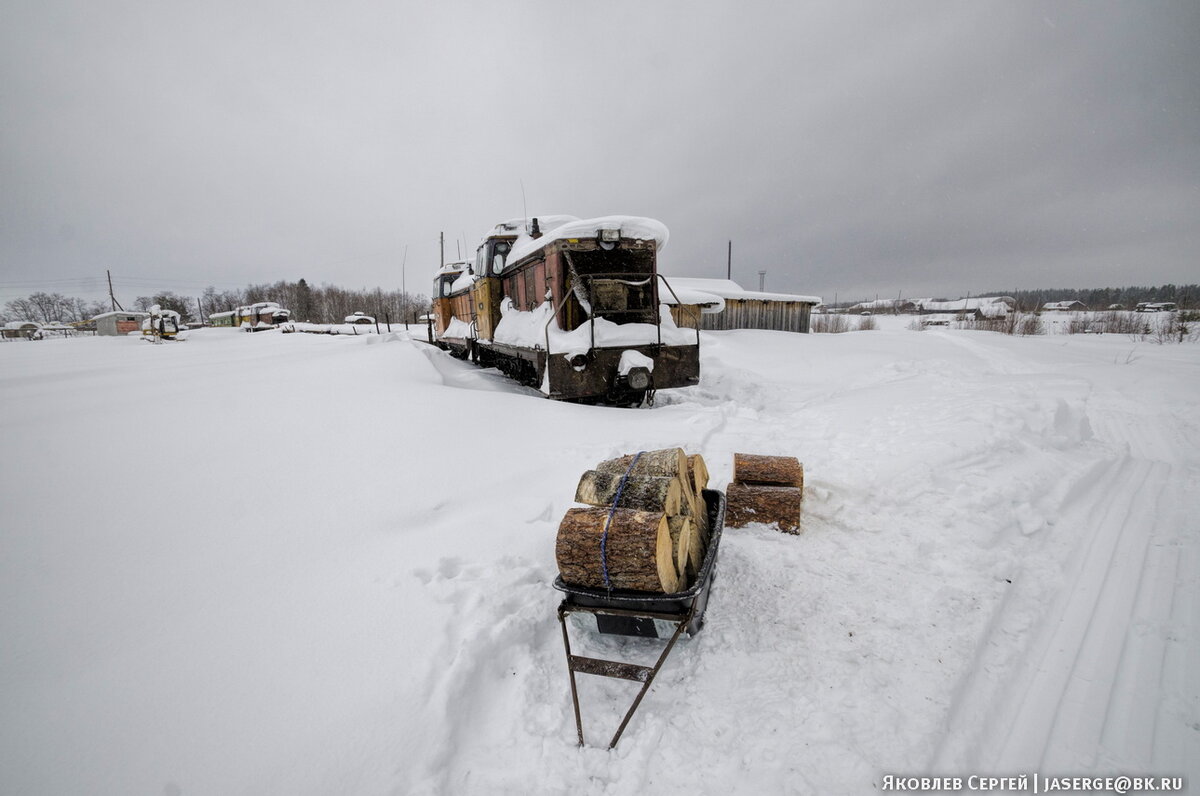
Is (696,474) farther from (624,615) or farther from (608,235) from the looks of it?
(608,235)

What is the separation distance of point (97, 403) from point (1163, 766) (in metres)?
8.55

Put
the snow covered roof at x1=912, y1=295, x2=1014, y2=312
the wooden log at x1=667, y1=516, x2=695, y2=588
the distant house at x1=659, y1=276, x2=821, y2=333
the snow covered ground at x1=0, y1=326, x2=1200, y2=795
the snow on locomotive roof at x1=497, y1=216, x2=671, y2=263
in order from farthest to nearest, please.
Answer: the snow covered roof at x1=912, y1=295, x2=1014, y2=312 → the distant house at x1=659, y1=276, x2=821, y2=333 → the snow on locomotive roof at x1=497, y1=216, x2=671, y2=263 → the wooden log at x1=667, y1=516, x2=695, y2=588 → the snow covered ground at x1=0, y1=326, x2=1200, y2=795

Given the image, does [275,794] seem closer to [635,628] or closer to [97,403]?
[635,628]

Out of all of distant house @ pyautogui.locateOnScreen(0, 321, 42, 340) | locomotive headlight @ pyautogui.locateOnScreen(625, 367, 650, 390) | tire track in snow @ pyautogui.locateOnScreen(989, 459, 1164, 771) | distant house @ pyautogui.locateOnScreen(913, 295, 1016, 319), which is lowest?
tire track in snow @ pyautogui.locateOnScreen(989, 459, 1164, 771)

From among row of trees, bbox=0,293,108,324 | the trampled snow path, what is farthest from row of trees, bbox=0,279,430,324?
the trampled snow path

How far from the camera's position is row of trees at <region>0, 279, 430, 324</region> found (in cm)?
6025

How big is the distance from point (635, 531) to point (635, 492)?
0.41m

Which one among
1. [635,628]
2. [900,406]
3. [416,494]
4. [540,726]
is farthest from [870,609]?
[900,406]

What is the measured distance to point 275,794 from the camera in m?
1.57

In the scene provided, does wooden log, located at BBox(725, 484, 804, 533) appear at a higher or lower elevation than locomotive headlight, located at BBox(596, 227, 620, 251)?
lower

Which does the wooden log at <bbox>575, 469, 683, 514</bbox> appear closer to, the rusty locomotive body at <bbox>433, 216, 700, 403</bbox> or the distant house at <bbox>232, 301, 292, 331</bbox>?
the rusty locomotive body at <bbox>433, 216, 700, 403</bbox>

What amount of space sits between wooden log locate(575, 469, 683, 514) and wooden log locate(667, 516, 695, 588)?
7 centimetres

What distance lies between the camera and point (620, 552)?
6.79 ft

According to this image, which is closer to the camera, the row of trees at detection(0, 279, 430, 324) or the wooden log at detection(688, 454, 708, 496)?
the wooden log at detection(688, 454, 708, 496)
